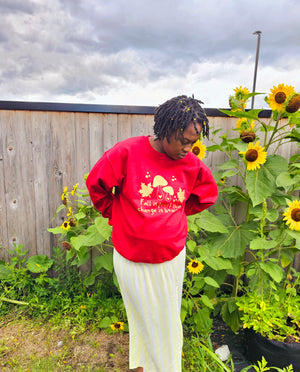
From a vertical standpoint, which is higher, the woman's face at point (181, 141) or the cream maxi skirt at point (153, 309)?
the woman's face at point (181, 141)

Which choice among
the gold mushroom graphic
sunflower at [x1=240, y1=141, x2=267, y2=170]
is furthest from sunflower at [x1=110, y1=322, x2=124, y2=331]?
sunflower at [x1=240, y1=141, x2=267, y2=170]

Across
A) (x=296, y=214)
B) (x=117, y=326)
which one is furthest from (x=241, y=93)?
(x=117, y=326)

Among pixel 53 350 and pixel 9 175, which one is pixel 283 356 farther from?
pixel 9 175

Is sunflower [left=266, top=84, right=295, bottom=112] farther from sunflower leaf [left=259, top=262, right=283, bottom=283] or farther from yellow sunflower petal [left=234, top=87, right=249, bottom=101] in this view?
sunflower leaf [left=259, top=262, right=283, bottom=283]

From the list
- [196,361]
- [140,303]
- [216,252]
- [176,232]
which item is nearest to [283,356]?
[196,361]

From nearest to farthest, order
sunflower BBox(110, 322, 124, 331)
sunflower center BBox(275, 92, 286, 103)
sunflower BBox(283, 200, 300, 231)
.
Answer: sunflower BBox(283, 200, 300, 231)
sunflower center BBox(275, 92, 286, 103)
sunflower BBox(110, 322, 124, 331)

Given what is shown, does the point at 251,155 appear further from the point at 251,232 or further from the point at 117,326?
the point at 117,326

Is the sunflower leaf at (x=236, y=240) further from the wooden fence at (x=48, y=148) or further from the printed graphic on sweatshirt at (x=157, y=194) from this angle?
the printed graphic on sweatshirt at (x=157, y=194)

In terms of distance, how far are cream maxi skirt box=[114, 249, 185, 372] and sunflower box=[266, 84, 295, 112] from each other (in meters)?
1.23

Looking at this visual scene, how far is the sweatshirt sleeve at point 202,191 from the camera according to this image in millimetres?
1311

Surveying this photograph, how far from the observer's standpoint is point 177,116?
3.29ft

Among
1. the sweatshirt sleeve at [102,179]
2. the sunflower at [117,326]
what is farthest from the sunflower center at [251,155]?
the sunflower at [117,326]

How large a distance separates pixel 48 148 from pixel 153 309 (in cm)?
174

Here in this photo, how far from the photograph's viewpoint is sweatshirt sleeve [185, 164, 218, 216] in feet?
4.30
